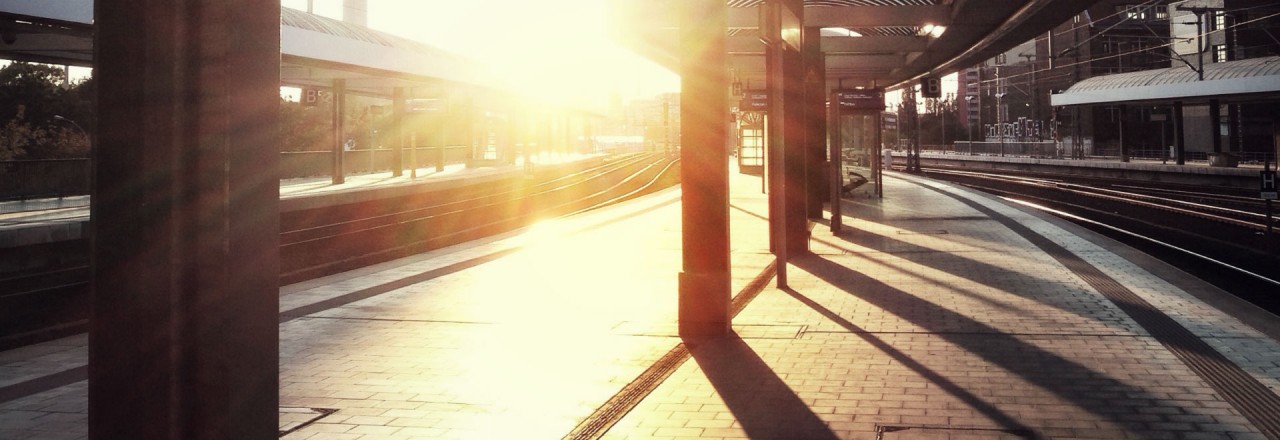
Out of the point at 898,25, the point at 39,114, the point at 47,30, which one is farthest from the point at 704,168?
the point at 39,114

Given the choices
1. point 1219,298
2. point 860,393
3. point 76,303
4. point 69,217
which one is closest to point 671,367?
point 860,393

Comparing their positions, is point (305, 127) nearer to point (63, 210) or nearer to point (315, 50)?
point (315, 50)

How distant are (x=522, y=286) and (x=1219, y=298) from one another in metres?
7.54

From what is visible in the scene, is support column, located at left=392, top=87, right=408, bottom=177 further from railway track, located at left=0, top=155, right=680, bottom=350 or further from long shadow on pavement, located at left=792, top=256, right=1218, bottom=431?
long shadow on pavement, located at left=792, top=256, right=1218, bottom=431

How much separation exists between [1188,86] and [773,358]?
3995cm

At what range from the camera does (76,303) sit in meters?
13.7

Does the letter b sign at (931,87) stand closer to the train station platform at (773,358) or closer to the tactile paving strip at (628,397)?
the train station platform at (773,358)

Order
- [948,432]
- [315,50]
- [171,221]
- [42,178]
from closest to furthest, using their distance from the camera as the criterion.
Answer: [171,221]
[948,432]
[42,178]
[315,50]

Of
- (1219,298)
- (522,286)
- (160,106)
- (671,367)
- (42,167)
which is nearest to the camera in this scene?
(160,106)

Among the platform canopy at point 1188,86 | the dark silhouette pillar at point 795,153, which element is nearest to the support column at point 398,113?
the dark silhouette pillar at point 795,153

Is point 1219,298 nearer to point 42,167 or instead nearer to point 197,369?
point 197,369

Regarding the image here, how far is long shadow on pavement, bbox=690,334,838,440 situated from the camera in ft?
18.9

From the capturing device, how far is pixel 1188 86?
1635 inches

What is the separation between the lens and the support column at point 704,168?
8828mm
